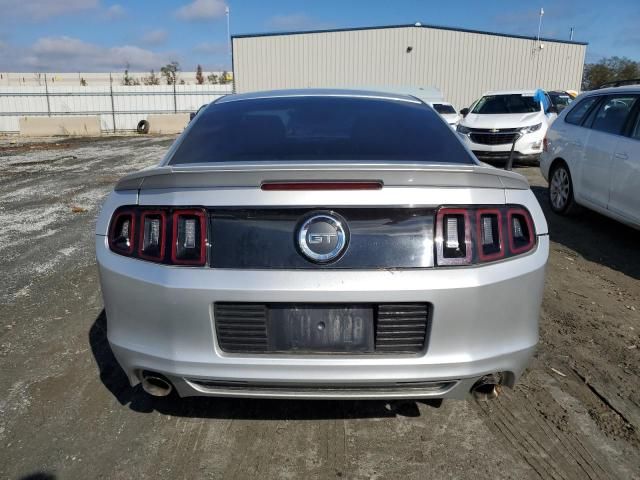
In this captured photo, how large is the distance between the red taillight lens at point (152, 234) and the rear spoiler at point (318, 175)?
0.12 metres

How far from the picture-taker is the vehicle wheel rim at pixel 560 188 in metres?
6.71

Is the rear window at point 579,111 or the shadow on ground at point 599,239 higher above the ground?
the rear window at point 579,111

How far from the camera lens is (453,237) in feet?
6.81

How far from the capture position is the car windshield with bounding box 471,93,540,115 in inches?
488

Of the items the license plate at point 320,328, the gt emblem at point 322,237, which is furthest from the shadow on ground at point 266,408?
the gt emblem at point 322,237

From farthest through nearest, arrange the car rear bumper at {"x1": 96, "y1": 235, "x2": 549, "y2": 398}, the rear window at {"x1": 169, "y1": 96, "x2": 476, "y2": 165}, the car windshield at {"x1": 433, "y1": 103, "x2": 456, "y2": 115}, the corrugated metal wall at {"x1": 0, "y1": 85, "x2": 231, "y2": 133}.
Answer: the corrugated metal wall at {"x1": 0, "y1": 85, "x2": 231, "y2": 133} → the car windshield at {"x1": 433, "y1": 103, "x2": 456, "y2": 115} → the rear window at {"x1": 169, "y1": 96, "x2": 476, "y2": 165} → the car rear bumper at {"x1": 96, "y1": 235, "x2": 549, "y2": 398}

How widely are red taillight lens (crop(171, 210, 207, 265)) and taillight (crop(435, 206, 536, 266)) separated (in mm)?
931

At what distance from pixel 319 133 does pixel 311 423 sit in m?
1.57

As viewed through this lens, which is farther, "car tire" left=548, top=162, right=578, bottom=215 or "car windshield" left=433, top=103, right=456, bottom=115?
"car windshield" left=433, top=103, right=456, bottom=115

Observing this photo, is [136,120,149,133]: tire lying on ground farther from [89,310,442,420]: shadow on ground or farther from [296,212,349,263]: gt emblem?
[296,212,349,263]: gt emblem

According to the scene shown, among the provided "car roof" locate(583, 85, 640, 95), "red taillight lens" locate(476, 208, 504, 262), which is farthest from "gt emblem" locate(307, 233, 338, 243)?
"car roof" locate(583, 85, 640, 95)

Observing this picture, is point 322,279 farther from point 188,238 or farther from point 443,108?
point 443,108

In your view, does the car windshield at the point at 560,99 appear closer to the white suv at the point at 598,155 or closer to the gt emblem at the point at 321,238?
the white suv at the point at 598,155

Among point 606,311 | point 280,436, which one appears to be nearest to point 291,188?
point 280,436
